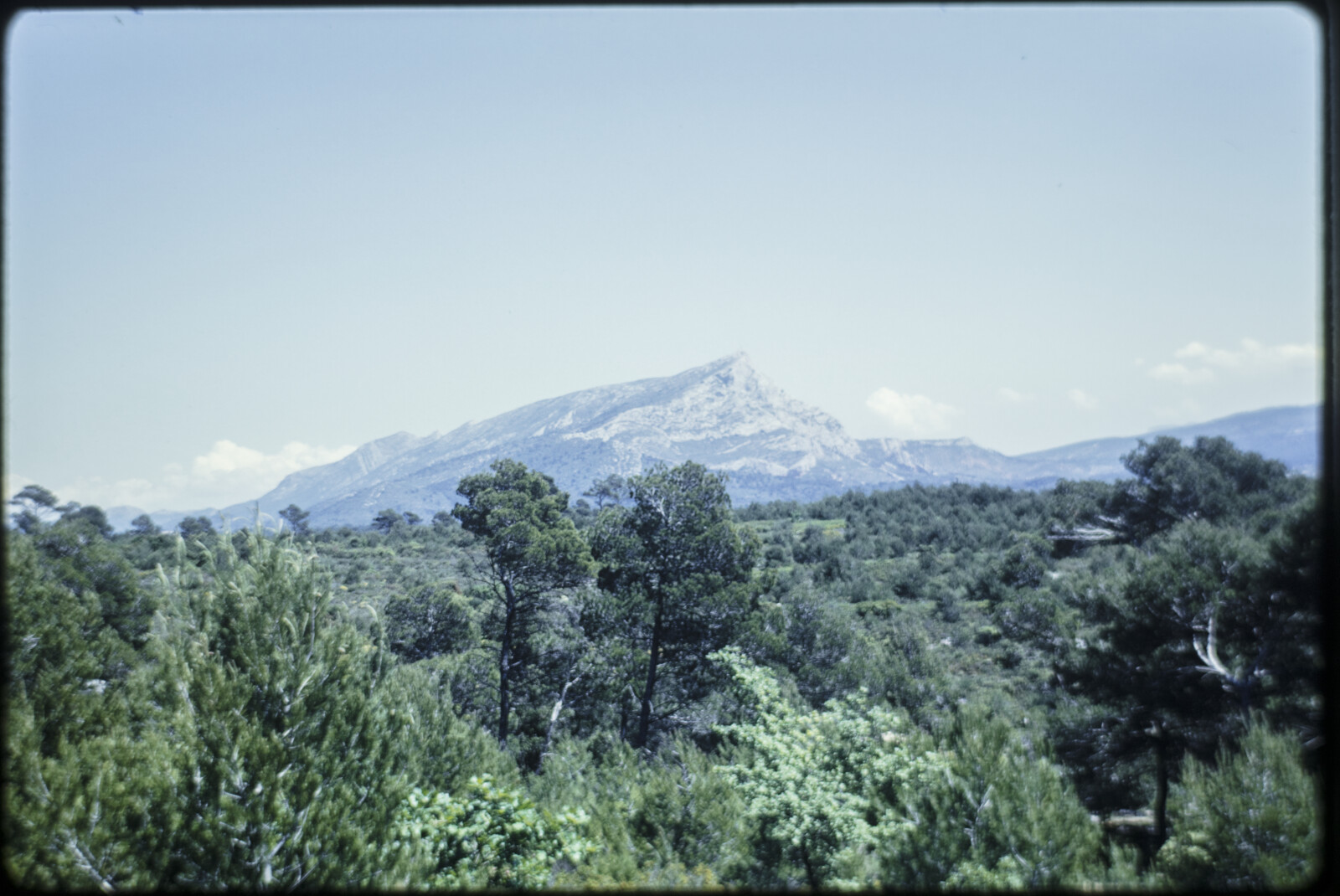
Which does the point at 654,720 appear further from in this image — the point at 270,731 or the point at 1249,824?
the point at 1249,824

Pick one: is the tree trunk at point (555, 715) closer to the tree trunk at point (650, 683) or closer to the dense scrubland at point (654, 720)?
the dense scrubland at point (654, 720)

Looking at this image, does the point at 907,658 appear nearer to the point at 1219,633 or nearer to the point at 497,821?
the point at 1219,633

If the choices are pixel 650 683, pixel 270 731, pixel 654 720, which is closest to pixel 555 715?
pixel 654 720

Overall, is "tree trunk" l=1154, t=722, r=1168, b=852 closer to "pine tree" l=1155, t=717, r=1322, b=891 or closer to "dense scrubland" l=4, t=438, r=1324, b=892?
"dense scrubland" l=4, t=438, r=1324, b=892

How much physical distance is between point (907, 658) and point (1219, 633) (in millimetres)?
10845

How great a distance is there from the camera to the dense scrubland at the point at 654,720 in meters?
5.56

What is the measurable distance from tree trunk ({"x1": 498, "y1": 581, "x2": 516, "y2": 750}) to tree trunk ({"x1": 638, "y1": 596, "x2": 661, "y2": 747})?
341cm

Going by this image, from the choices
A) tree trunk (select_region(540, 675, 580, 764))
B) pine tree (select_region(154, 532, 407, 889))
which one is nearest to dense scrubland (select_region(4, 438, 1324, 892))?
pine tree (select_region(154, 532, 407, 889))

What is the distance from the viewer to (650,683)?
15477 mm

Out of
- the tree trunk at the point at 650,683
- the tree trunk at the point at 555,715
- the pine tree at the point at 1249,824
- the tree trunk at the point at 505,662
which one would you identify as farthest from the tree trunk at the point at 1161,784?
the tree trunk at the point at 505,662

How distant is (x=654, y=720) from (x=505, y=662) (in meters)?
4.16

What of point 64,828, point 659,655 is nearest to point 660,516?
point 659,655

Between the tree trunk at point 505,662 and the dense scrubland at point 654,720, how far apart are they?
85 mm

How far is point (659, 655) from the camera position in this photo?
52.3ft
